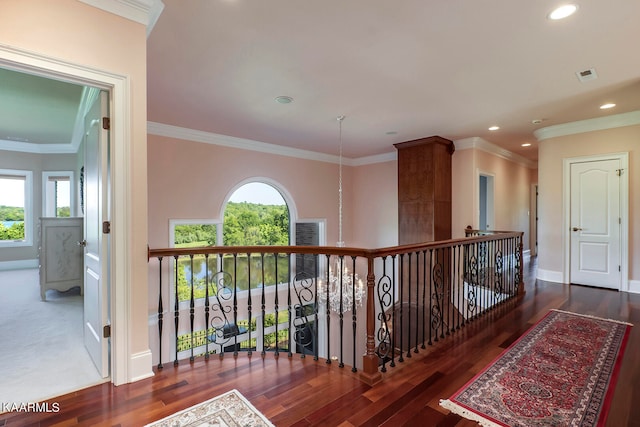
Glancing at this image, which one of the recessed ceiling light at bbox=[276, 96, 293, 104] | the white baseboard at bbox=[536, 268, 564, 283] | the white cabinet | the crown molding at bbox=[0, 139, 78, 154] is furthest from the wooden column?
the crown molding at bbox=[0, 139, 78, 154]

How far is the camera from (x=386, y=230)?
752cm

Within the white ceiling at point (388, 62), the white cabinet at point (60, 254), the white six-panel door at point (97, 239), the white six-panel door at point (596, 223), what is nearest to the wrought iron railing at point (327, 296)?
the white six-panel door at point (97, 239)

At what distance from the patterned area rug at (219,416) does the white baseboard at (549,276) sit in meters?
5.73

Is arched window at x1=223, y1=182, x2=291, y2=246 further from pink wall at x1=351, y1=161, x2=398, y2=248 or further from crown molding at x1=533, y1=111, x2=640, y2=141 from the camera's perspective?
crown molding at x1=533, y1=111, x2=640, y2=141

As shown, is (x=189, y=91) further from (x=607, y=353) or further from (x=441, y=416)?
(x=607, y=353)

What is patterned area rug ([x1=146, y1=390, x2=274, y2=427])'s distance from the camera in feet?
5.73

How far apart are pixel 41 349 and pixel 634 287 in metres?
7.54

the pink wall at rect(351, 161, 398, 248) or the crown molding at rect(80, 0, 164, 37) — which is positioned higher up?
the crown molding at rect(80, 0, 164, 37)

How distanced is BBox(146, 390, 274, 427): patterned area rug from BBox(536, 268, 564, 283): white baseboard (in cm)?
573

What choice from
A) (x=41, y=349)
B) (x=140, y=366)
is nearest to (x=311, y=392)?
(x=140, y=366)

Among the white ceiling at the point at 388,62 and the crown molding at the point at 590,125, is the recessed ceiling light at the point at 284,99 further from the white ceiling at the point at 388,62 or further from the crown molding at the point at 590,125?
the crown molding at the point at 590,125

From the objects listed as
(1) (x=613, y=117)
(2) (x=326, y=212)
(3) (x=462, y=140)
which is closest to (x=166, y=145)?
(2) (x=326, y=212)

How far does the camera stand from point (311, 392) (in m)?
2.08

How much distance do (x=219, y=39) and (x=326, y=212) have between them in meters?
5.35
